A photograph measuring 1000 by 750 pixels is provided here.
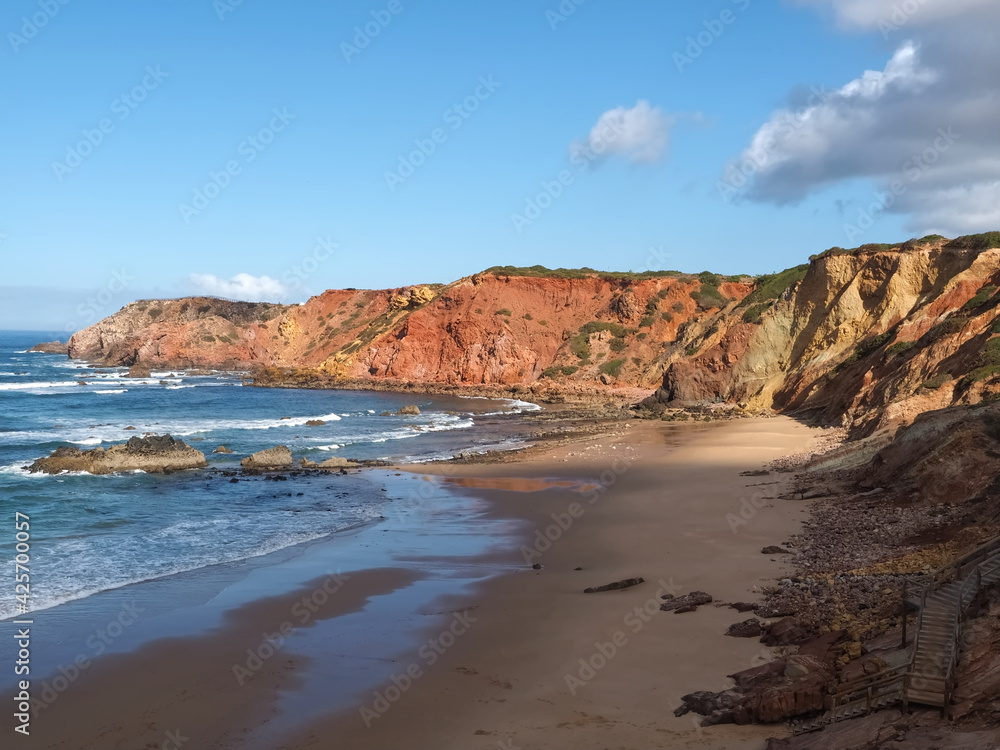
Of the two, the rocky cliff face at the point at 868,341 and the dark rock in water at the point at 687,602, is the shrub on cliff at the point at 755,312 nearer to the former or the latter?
the rocky cliff face at the point at 868,341

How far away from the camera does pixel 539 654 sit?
11.1 m

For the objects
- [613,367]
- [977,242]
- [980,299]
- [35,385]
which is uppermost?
[977,242]

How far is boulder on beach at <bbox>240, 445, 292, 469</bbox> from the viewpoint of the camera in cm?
2938

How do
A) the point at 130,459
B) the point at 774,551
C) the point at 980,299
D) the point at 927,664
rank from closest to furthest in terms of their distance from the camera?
the point at 927,664, the point at 774,551, the point at 980,299, the point at 130,459

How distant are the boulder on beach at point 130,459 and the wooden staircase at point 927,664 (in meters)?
25.0

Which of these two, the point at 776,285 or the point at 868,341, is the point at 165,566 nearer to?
the point at 868,341

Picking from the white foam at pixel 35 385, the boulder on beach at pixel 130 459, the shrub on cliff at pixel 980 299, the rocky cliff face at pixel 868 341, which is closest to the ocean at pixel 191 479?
the white foam at pixel 35 385

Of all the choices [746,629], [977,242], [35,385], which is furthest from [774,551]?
[35,385]

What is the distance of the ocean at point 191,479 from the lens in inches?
671

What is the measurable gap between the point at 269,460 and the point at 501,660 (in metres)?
20.6

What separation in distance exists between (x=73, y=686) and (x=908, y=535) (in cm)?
1270

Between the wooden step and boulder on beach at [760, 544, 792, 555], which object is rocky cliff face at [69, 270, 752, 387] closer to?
boulder on beach at [760, 544, 792, 555]

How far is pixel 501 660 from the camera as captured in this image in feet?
36.1

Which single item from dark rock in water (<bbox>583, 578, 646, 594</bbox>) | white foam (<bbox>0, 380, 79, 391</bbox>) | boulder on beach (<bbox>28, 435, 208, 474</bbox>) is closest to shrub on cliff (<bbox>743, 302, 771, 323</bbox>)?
boulder on beach (<bbox>28, 435, 208, 474</bbox>)
